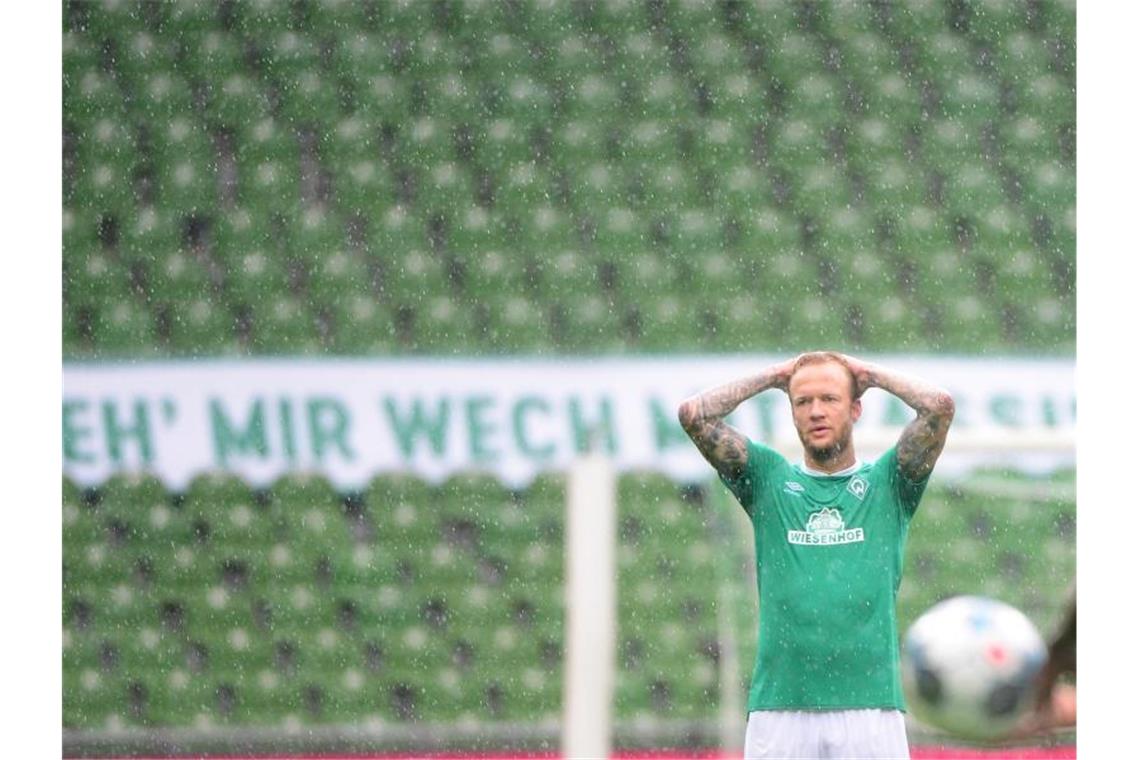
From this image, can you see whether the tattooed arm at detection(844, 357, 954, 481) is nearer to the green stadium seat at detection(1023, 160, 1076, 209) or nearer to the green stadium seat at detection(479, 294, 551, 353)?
the green stadium seat at detection(479, 294, 551, 353)

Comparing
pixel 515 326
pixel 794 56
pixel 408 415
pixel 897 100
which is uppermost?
pixel 794 56

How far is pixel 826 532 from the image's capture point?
1.89 meters

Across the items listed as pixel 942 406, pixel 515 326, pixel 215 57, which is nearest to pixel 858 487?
pixel 942 406

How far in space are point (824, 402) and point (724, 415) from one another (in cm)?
12

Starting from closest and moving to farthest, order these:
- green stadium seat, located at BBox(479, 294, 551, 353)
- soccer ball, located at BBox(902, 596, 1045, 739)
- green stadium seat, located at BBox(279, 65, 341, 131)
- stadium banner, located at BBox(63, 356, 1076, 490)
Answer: soccer ball, located at BBox(902, 596, 1045, 739), stadium banner, located at BBox(63, 356, 1076, 490), green stadium seat, located at BBox(479, 294, 551, 353), green stadium seat, located at BBox(279, 65, 341, 131)

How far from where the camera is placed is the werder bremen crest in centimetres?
189

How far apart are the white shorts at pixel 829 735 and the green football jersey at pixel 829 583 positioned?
0.01m

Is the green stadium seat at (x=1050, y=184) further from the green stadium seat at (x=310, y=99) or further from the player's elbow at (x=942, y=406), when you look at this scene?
the player's elbow at (x=942, y=406)

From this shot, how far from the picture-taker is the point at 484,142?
4680 mm

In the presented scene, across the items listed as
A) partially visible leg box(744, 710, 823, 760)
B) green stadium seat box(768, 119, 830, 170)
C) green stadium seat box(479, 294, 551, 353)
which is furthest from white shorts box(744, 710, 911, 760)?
green stadium seat box(768, 119, 830, 170)

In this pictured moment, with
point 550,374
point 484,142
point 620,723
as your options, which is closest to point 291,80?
point 484,142

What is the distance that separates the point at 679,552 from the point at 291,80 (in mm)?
1721

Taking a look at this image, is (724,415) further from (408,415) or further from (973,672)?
(408,415)

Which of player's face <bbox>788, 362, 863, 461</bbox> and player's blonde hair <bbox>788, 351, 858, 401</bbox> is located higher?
→ player's blonde hair <bbox>788, 351, 858, 401</bbox>
